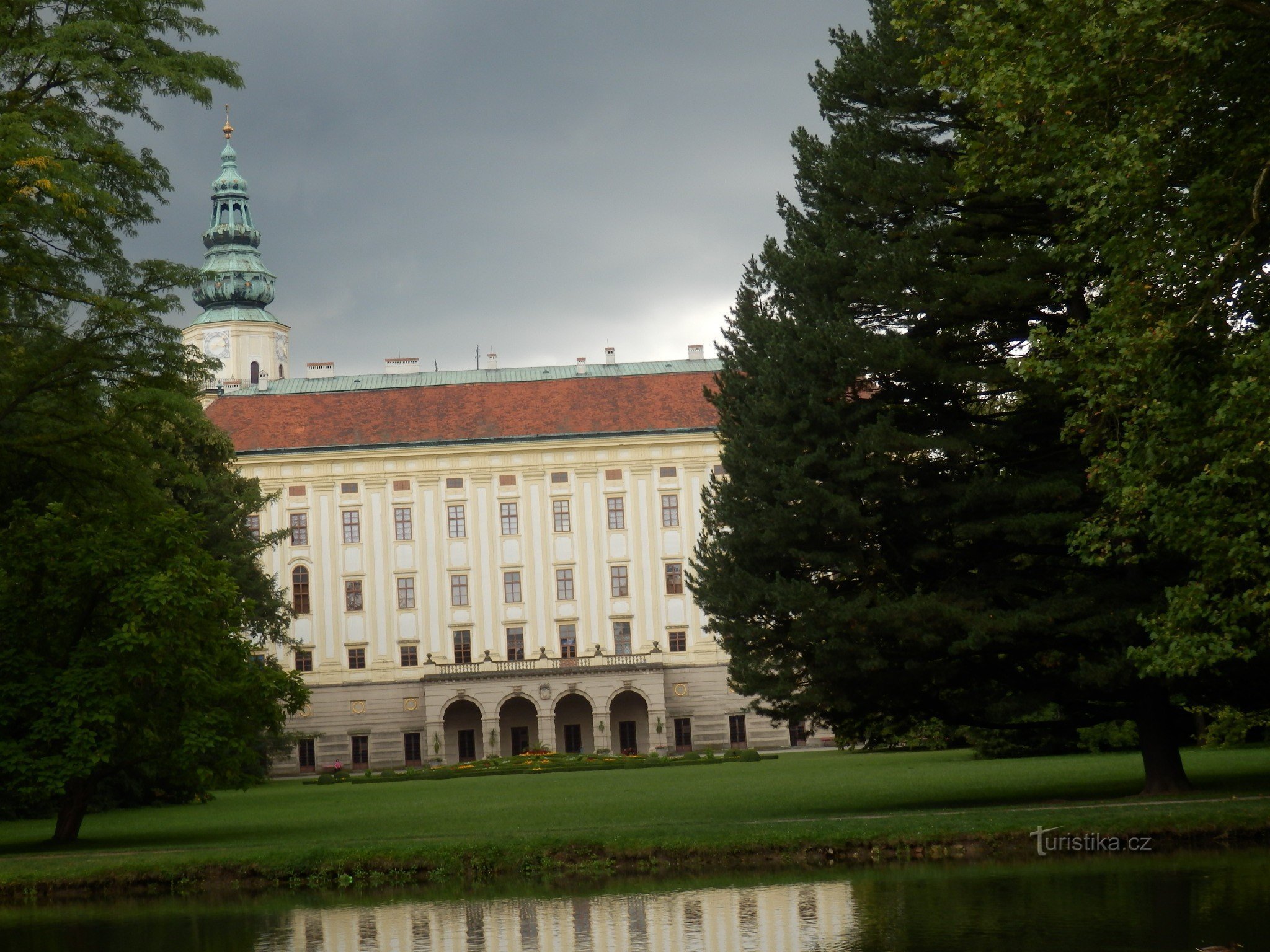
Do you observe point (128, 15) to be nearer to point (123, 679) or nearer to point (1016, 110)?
point (123, 679)

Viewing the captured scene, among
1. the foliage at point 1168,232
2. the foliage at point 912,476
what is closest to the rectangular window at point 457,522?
the foliage at point 912,476

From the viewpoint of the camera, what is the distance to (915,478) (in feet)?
69.1

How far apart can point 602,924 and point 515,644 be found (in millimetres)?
50922

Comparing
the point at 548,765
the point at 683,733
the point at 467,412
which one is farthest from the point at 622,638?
the point at 548,765

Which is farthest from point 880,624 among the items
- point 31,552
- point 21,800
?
point 21,800

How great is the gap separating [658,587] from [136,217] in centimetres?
4385

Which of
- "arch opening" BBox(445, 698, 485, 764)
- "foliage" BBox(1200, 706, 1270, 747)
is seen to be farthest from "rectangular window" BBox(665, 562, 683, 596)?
"foliage" BBox(1200, 706, 1270, 747)

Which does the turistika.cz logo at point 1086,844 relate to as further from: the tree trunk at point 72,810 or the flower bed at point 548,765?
the flower bed at point 548,765

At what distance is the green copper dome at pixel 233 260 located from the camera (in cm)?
9219

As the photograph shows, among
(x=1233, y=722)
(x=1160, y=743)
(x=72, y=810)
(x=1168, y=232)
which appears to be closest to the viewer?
(x=1168, y=232)

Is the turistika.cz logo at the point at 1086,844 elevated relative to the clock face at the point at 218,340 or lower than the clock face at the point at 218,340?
lower

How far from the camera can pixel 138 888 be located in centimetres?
1783

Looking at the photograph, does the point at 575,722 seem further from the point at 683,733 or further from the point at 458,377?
the point at 458,377

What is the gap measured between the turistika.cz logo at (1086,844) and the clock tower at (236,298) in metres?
78.7
